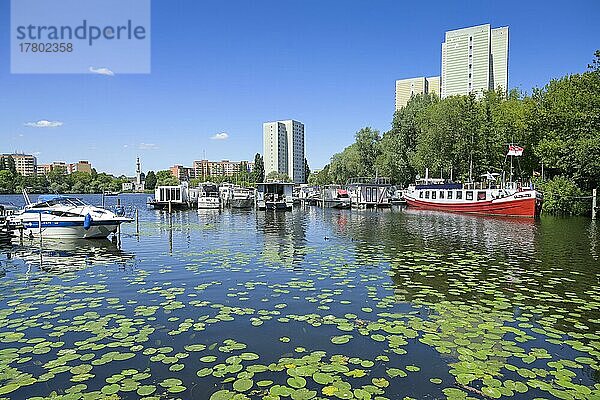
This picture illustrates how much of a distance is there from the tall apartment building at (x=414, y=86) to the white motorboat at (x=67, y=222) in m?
115

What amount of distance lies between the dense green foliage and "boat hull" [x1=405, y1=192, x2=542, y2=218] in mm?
4827

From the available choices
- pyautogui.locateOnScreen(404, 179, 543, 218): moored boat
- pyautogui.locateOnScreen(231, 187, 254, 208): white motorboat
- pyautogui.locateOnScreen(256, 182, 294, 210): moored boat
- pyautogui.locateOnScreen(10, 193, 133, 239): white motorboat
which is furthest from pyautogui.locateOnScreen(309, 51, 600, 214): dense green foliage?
pyautogui.locateOnScreen(10, 193, 133, 239): white motorboat

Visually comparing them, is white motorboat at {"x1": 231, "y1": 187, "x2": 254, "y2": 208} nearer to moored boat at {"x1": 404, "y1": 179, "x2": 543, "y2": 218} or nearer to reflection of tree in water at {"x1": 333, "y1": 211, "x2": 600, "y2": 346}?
moored boat at {"x1": 404, "y1": 179, "x2": 543, "y2": 218}

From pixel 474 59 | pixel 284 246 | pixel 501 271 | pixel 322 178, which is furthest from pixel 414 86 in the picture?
pixel 501 271

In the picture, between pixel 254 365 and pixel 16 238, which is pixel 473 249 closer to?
pixel 254 365

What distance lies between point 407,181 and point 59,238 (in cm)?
6598

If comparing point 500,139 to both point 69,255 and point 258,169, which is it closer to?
point 69,255

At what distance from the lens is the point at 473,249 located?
69.5 feet

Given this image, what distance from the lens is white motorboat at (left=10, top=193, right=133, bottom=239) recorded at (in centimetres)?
2383

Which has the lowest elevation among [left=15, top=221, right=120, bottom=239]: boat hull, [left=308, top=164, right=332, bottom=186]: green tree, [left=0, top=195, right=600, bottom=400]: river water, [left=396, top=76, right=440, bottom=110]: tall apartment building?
[left=0, top=195, right=600, bottom=400]: river water

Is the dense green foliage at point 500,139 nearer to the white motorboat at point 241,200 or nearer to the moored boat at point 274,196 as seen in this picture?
the moored boat at point 274,196

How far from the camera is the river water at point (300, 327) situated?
6.52m

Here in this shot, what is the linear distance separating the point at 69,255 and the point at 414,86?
130m

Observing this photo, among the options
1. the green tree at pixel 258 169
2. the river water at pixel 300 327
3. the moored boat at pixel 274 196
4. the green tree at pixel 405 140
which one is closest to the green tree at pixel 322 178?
the green tree at pixel 258 169
